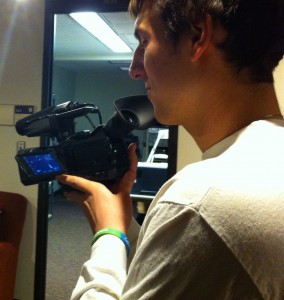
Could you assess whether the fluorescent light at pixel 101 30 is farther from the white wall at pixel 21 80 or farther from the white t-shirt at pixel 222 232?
the white t-shirt at pixel 222 232

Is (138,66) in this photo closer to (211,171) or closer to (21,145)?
(211,171)

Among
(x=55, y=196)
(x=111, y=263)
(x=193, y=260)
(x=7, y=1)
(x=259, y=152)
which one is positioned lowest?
(x=55, y=196)

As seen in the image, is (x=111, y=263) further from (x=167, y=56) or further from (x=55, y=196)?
(x=55, y=196)

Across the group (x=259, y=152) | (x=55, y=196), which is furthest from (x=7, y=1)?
(x=55, y=196)

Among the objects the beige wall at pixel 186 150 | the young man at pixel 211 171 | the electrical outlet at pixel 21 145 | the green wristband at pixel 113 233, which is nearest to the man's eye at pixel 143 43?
the young man at pixel 211 171

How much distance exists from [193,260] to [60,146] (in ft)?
2.28

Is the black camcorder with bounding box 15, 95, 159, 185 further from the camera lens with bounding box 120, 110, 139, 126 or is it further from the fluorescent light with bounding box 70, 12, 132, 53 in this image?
the fluorescent light with bounding box 70, 12, 132, 53

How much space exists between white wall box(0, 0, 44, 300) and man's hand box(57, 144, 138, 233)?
1576 millimetres

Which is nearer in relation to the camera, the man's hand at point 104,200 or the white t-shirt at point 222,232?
the white t-shirt at point 222,232

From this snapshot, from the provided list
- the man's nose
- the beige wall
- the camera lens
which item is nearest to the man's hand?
the camera lens

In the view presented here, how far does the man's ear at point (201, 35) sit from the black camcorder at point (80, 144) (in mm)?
459

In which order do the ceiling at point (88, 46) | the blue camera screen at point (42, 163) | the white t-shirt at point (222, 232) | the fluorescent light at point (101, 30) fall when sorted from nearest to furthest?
the white t-shirt at point (222, 232), the blue camera screen at point (42, 163), the fluorescent light at point (101, 30), the ceiling at point (88, 46)

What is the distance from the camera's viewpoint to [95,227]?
29.1 inches

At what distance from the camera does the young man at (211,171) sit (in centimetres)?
37
